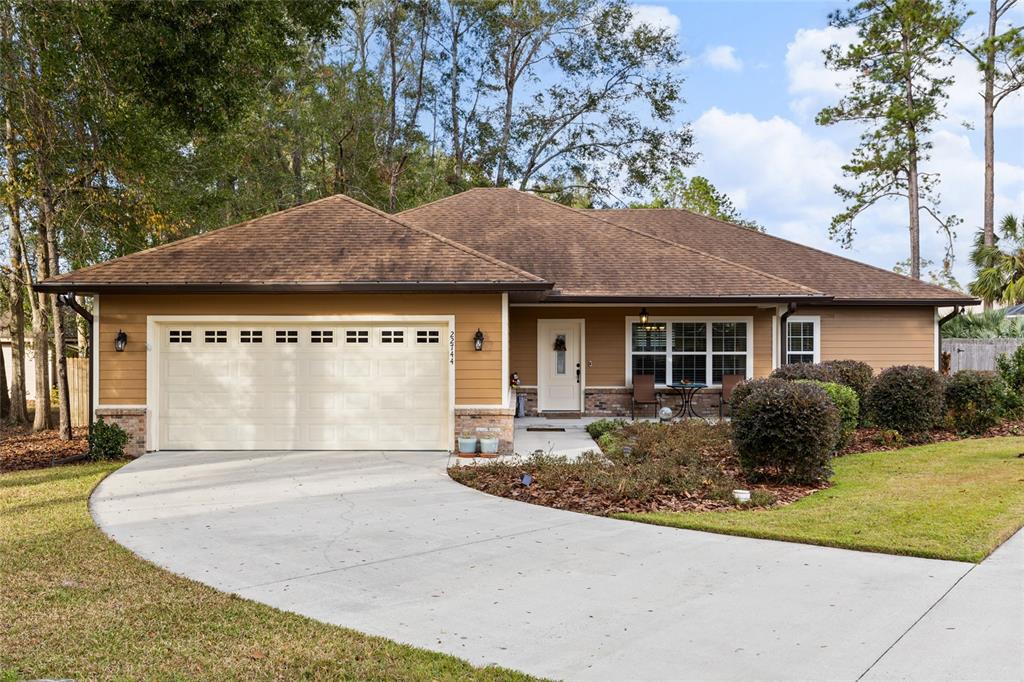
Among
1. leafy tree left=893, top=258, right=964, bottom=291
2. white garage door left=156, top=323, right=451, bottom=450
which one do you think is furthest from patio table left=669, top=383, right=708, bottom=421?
leafy tree left=893, top=258, right=964, bottom=291

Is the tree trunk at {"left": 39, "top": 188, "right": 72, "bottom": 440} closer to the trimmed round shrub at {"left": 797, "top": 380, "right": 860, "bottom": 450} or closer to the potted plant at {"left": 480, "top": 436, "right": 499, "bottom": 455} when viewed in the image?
the potted plant at {"left": 480, "top": 436, "right": 499, "bottom": 455}

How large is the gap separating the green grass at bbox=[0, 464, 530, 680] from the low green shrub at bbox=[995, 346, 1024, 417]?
1386cm

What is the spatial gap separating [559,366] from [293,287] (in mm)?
6822

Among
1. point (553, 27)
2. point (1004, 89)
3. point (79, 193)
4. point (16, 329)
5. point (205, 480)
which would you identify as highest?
point (553, 27)

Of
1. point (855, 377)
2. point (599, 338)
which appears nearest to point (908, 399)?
point (855, 377)

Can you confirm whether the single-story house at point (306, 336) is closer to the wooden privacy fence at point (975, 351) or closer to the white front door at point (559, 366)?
the white front door at point (559, 366)

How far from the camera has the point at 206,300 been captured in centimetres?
1144

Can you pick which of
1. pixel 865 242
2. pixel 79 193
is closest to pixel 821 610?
pixel 79 193

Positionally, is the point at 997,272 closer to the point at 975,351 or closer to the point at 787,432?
the point at 975,351

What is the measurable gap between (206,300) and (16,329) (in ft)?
30.2

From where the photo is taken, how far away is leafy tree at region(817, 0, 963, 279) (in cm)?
2556

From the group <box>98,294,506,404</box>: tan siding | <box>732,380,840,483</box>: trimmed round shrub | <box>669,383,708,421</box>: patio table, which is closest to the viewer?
<box>732,380,840,483</box>: trimmed round shrub

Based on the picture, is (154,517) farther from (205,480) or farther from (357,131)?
(357,131)

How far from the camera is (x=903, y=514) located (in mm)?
7035
